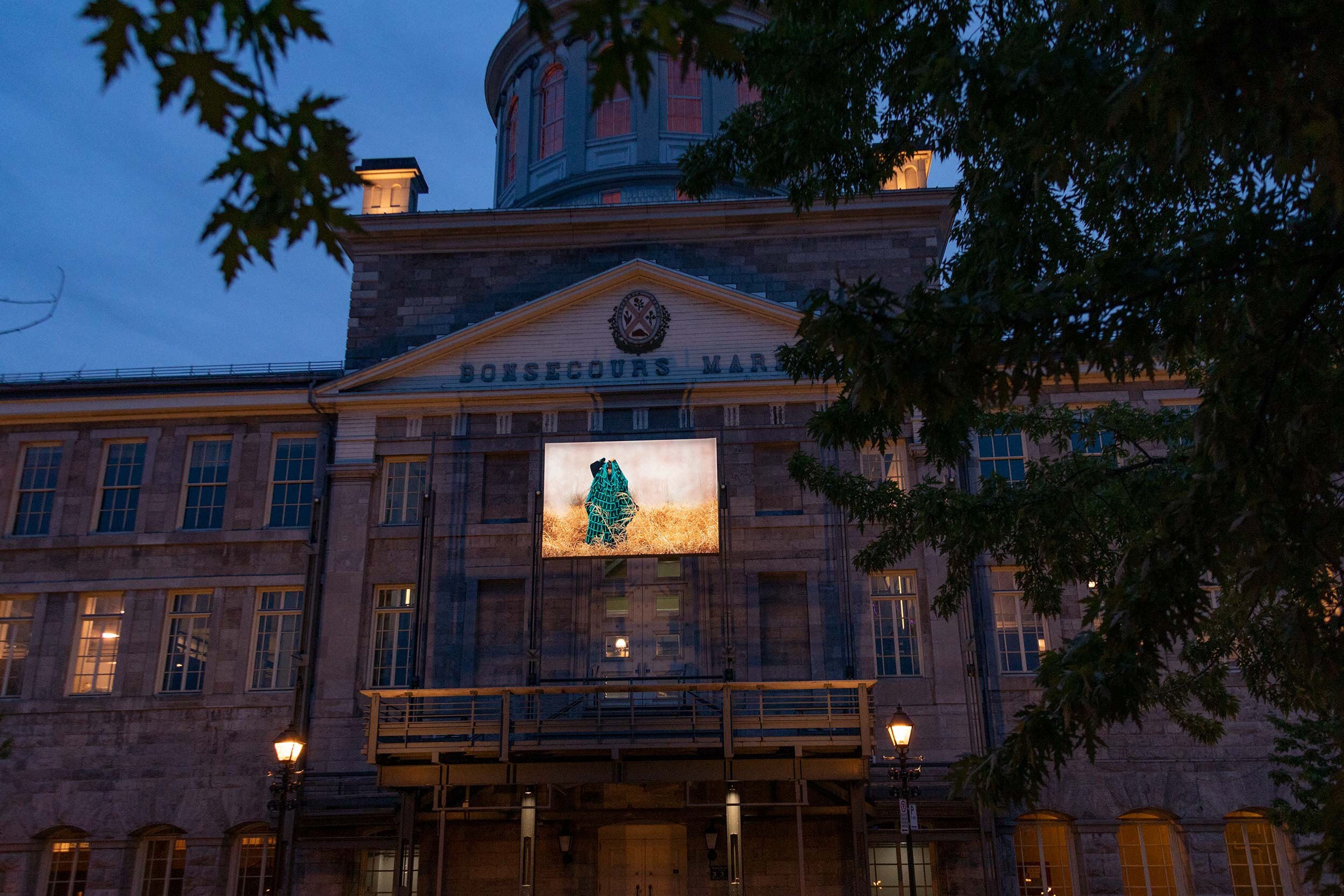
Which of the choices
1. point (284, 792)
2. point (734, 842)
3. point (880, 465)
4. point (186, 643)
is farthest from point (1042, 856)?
point (186, 643)

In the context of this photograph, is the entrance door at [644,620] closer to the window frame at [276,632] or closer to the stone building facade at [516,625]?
the stone building facade at [516,625]

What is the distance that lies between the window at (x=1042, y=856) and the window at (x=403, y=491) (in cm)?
1445

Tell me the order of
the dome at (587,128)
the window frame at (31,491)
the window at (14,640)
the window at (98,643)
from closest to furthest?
1. the window at (98,643)
2. the window at (14,640)
3. the window frame at (31,491)
4. the dome at (587,128)

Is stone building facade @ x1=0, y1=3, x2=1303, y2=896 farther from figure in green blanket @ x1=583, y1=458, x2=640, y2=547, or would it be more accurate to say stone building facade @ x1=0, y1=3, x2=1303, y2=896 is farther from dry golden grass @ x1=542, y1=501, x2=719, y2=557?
figure in green blanket @ x1=583, y1=458, x2=640, y2=547

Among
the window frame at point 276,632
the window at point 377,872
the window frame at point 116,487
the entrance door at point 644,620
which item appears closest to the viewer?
the window at point 377,872

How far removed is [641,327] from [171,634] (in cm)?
1241

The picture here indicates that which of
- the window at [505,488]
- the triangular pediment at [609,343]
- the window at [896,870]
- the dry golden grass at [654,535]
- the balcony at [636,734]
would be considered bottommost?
the window at [896,870]

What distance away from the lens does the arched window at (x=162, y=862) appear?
987 inches

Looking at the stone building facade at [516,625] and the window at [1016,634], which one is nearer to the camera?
the stone building facade at [516,625]

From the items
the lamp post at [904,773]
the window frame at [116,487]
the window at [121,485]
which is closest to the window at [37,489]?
the window frame at [116,487]

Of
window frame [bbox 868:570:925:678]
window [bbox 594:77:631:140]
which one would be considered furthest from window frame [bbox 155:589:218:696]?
window [bbox 594:77:631:140]

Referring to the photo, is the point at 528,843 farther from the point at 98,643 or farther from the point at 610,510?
the point at 98,643

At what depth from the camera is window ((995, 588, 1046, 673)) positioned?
84.4 ft

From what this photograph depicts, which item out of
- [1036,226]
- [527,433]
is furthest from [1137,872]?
[1036,226]
